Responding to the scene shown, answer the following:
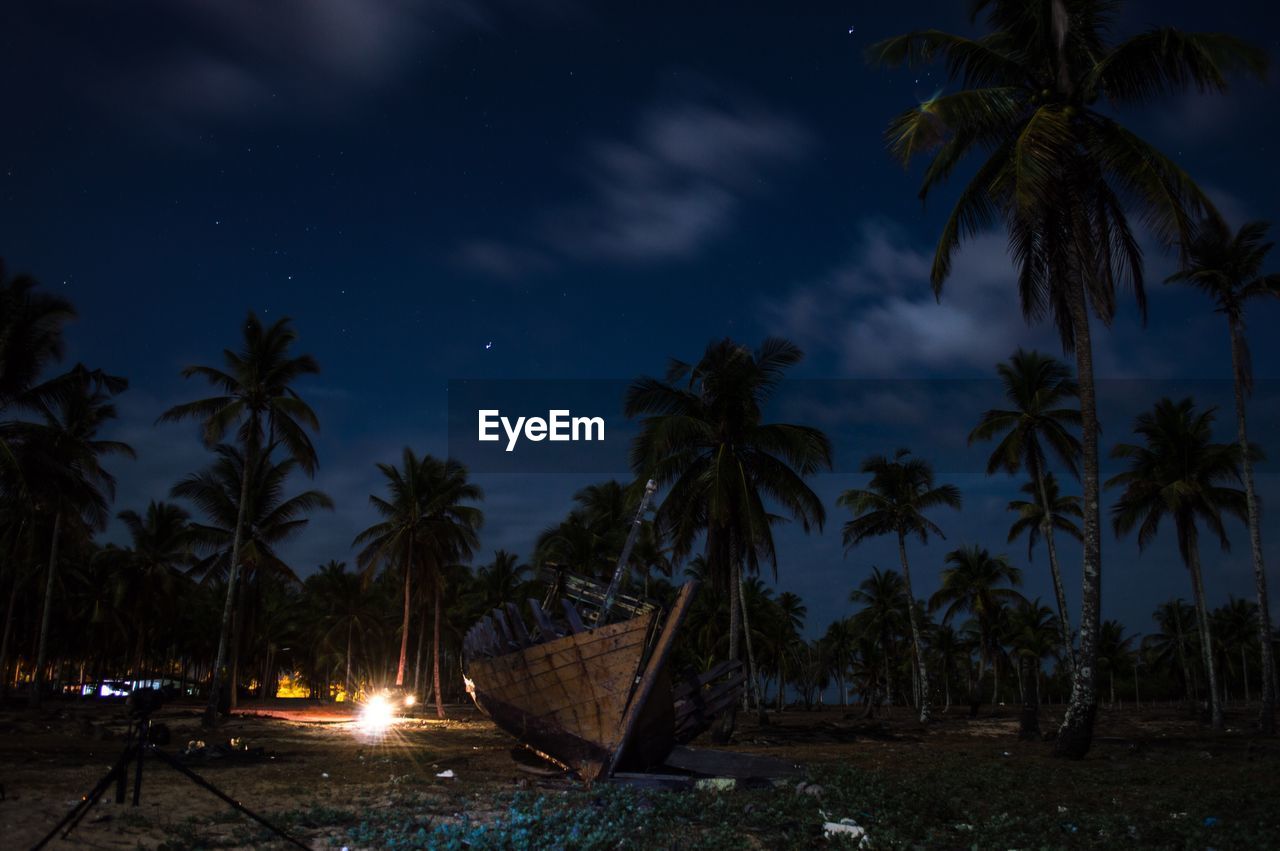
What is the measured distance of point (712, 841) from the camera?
28.3 ft

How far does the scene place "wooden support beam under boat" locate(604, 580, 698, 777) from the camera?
13156 mm

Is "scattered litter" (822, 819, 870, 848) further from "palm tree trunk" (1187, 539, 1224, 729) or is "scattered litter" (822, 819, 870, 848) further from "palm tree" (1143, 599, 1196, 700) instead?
"palm tree" (1143, 599, 1196, 700)

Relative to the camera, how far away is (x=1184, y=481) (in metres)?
31.0

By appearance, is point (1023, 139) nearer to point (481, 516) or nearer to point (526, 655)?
point (526, 655)

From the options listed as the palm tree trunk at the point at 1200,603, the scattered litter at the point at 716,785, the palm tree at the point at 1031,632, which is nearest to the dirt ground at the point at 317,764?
the scattered litter at the point at 716,785

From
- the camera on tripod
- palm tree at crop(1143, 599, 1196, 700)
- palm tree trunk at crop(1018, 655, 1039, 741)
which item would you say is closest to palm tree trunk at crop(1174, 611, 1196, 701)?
palm tree at crop(1143, 599, 1196, 700)

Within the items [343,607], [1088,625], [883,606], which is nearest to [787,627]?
[883,606]

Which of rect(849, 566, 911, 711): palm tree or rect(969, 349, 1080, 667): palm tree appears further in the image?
rect(849, 566, 911, 711): palm tree

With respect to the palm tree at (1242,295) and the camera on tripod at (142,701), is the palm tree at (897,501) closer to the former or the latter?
the palm tree at (1242,295)

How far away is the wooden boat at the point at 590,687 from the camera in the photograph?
13.1 metres

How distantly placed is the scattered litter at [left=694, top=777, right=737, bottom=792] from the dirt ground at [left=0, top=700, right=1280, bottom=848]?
2.22m

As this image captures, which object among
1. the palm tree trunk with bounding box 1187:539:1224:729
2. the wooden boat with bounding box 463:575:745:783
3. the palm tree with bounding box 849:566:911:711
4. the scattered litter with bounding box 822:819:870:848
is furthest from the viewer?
the palm tree with bounding box 849:566:911:711

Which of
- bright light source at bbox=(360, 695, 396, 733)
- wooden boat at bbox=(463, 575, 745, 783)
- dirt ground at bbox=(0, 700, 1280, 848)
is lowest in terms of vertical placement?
bright light source at bbox=(360, 695, 396, 733)

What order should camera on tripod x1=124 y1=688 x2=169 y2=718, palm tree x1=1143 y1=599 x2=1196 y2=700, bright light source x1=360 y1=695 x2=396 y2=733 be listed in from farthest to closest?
palm tree x1=1143 y1=599 x2=1196 y2=700
bright light source x1=360 y1=695 x2=396 y2=733
camera on tripod x1=124 y1=688 x2=169 y2=718
